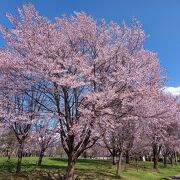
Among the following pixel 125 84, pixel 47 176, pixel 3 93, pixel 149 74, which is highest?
pixel 149 74

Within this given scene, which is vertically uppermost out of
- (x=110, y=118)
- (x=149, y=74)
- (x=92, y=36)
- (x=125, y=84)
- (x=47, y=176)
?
(x=92, y=36)

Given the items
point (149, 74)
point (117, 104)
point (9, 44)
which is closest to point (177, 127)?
point (149, 74)

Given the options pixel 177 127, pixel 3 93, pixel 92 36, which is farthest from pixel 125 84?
pixel 177 127

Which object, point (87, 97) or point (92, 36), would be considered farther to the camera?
point (92, 36)

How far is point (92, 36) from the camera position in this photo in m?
17.0

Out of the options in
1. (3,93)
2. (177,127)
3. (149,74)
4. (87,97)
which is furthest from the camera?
(177,127)

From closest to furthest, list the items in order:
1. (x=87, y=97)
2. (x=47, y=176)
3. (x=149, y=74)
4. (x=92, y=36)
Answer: (x=87, y=97), (x=92, y=36), (x=149, y=74), (x=47, y=176)

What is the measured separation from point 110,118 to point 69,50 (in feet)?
15.0

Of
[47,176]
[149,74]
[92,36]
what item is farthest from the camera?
[47,176]

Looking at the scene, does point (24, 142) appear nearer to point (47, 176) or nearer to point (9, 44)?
point (47, 176)

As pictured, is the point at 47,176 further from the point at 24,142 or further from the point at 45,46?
the point at 45,46

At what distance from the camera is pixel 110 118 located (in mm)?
14945

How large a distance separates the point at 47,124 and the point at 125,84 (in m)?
5.02

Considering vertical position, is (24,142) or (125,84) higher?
(125,84)
